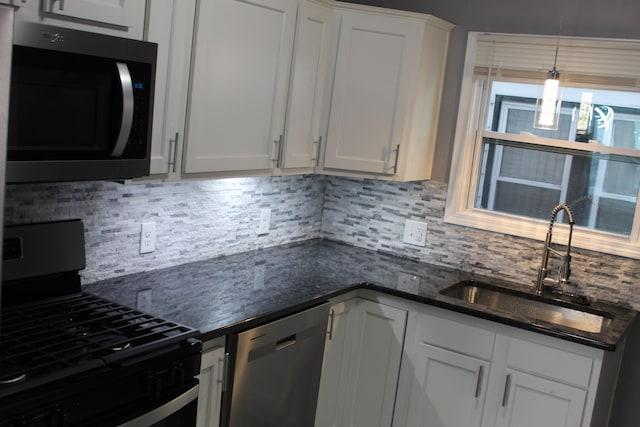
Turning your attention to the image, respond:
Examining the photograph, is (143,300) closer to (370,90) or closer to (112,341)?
(112,341)

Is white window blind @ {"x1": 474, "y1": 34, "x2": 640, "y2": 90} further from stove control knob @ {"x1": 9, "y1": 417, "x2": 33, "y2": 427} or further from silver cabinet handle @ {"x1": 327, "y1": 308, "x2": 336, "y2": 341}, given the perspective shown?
stove control knob @ {"x1": 9, "y1": 417, "x2": 33, "y2": 427}

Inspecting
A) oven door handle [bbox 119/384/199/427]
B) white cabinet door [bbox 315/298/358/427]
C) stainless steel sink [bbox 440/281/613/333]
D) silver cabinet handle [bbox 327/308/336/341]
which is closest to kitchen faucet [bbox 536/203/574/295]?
stainless steel sink [bbox 440/281/613/333]

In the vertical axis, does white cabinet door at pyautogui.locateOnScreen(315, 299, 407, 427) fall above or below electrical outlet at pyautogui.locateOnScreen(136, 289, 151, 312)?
below

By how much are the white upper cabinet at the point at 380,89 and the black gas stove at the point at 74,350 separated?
4.68ft

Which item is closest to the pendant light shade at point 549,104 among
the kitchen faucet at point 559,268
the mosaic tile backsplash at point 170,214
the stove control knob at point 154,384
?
the kitchen faucet at point 559,268

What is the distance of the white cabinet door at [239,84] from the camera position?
Result: 101 inches

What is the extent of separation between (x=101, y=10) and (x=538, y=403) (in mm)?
2170

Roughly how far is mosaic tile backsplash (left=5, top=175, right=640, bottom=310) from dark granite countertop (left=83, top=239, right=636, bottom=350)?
74 millimetres

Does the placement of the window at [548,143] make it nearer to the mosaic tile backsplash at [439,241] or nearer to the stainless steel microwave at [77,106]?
the mosaic tile backsplash at [439,241]

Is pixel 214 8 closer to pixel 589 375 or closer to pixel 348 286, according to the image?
pixel 348 286

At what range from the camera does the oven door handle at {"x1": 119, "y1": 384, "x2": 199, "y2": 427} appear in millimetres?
1946

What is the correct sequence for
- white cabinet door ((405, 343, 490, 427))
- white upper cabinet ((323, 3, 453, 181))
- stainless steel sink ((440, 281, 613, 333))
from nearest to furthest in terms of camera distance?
white cabinet door ((405, 343, 490, 427))
stainless steel sink ((440, 281, 613, 333))
white upper cabinet ((323, 3, 453, 181))

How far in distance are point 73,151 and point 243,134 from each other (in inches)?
37.4

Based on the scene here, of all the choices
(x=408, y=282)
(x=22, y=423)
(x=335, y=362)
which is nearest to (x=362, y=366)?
(x=335, y=362)
